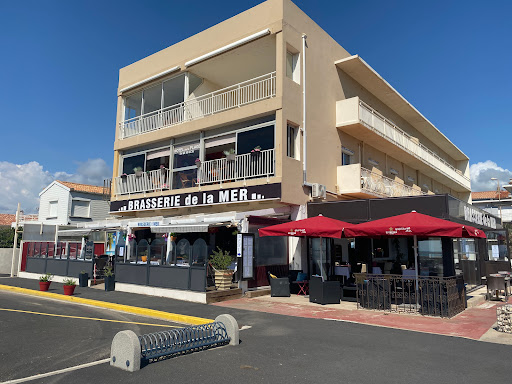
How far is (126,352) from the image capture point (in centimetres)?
566

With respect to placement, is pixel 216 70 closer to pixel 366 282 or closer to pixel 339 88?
pixel 339 88

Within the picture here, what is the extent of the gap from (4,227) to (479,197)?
59.1 m

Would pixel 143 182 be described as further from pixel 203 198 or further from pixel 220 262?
pixel 220 262

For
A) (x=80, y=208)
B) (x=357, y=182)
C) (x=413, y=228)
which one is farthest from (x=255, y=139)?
(x=80, y=208)

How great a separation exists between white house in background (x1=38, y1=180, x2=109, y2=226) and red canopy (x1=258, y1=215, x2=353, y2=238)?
24093mm

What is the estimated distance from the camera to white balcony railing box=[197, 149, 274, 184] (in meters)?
15.0

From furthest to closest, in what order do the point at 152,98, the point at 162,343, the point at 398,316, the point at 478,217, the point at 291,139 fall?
the point at 152,98
the point at 478,217
the point at 291,139
the point at 398,316
the point at 162,343

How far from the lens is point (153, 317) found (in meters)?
10.3

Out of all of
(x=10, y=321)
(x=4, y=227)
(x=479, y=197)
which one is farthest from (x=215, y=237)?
(x=479, y=197)

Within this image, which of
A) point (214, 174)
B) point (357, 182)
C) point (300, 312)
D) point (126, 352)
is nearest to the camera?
point (126, 352)

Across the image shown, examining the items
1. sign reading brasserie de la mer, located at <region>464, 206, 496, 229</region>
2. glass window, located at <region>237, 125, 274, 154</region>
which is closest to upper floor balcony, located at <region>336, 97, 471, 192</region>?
glass window, located at <region>237, 125, 274, 154</region>

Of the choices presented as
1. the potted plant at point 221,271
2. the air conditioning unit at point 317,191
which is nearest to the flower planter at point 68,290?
the potted plant at point 221,271

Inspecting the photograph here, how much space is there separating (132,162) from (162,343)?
15980 millimetres

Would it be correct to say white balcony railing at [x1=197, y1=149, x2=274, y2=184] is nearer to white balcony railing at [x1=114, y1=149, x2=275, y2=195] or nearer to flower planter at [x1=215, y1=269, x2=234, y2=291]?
white balcony railing at [x1=114, y1=149, x2=275, y2=195]
